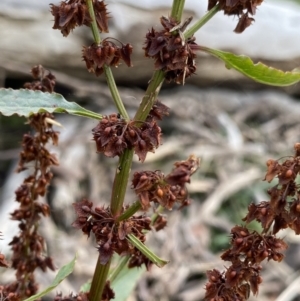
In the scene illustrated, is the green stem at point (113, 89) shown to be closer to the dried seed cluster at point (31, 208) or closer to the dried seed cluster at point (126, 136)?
the dried seed cluster at point (126, 136)

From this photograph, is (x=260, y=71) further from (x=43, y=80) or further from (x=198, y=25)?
(x=43, y=80)

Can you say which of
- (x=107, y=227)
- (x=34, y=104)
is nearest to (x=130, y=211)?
(x=107, y=227)

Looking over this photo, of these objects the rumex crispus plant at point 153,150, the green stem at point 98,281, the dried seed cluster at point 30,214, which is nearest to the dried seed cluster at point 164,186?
the rumex crispus plant at point 153,150

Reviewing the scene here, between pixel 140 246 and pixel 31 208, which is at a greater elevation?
pixel 31 208

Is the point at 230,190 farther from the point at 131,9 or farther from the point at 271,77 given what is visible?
the point at 271,77

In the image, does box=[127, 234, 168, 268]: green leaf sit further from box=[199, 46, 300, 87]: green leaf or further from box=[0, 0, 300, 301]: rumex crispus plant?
box=[199, 46, 300, 87]: green leaf

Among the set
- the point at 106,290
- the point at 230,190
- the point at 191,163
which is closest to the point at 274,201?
the point at 191,163
